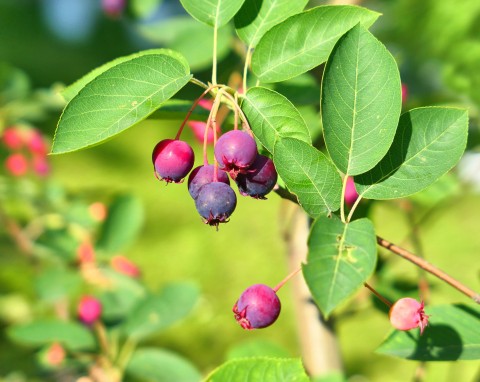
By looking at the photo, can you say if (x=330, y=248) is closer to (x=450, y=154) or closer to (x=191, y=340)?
(x=450, y=154)

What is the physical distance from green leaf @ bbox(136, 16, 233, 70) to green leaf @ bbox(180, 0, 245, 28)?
1.22ft

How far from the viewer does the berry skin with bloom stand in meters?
0.45

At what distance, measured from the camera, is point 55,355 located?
1257 mm

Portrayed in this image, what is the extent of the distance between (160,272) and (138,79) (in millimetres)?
2446

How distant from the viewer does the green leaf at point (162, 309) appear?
1.09 meters

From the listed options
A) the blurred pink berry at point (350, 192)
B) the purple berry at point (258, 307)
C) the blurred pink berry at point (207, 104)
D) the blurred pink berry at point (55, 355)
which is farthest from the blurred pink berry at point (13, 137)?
the purple berry at point (258, 307)

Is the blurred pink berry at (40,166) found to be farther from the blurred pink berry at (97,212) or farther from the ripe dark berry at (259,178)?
the ripe dark berry at (259,178)

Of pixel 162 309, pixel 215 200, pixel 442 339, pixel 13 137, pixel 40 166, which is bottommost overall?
pixel 442 339

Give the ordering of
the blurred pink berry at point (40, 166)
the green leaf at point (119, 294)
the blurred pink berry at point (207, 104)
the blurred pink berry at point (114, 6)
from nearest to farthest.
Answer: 1. the blurred pink berry at point (207, 104)
2. the blurred pink berry at point (114, 6)
3. the green leaf at point (119, 294)
4. the blurred pink berry at point (40, 166)

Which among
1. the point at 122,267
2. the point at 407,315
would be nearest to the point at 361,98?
the point at 407,315

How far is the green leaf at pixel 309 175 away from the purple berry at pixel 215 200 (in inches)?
2.0

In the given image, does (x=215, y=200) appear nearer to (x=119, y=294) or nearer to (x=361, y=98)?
(x=361, y=98)

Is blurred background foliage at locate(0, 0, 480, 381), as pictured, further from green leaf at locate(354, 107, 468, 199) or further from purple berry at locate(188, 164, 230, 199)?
green leaf at locate(354, 107, 468, 199)

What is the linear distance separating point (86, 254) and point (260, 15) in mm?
933
